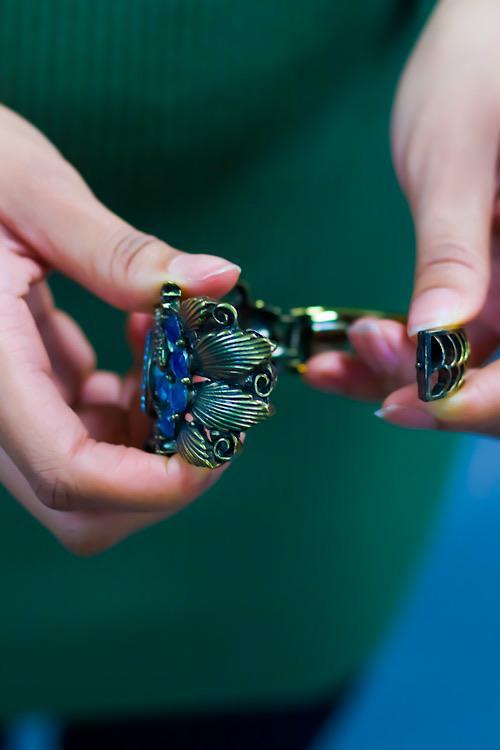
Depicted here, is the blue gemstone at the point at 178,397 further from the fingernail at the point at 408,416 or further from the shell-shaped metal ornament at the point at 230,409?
the fingernail at the point at 408,416

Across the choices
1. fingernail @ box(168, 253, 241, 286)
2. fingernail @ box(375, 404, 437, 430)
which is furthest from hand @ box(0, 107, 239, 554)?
fingernail @ box(375, 404, 437, 430)

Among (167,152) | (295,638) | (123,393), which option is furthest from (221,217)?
(295,638)

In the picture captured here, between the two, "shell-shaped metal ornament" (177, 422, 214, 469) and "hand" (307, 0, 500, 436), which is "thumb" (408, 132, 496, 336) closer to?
"hand" (307, 0, 500, 436)

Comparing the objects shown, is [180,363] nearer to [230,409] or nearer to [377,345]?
[230,409]

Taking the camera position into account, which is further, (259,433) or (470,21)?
(259,433)

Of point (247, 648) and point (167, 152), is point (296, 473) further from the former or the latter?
point (167, 152)
